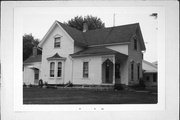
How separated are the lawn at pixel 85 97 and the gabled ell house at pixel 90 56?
0.35 meters

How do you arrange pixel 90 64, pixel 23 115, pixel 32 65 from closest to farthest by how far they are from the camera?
pixel 23 115
pixel 32 65
pixel 90 64

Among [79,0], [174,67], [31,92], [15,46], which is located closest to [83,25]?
[79,0]

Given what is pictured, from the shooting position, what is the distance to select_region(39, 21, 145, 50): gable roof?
5.63 metres

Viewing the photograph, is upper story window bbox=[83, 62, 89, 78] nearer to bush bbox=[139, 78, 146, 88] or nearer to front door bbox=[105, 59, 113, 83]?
front door bbox=[105, 59, 113, 83]

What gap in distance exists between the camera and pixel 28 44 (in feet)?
17.6

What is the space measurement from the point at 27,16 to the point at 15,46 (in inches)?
31.3

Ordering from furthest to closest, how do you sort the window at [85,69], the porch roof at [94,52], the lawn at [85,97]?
the porch roof at [94,52] < the window at [85,69] < the lawn at [85,97]

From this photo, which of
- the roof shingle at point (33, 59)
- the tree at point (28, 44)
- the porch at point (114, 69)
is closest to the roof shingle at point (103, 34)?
the porch at point (114, 69)

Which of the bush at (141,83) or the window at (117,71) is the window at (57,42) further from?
the bush at (141,83)

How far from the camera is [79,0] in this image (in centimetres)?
504

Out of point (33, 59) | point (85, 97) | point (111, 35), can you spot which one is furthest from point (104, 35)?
point (33, 59)

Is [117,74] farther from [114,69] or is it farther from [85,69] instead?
[85,69]

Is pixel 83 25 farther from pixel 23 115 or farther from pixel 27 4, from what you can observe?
pixel 23 115

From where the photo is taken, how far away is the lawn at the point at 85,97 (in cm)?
511
